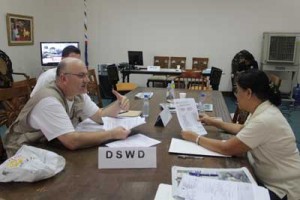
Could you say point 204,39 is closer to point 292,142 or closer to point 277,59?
point 277,59

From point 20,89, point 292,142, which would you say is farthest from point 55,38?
point 292,142

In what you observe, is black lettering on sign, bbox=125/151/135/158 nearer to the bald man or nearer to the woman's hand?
the bald man

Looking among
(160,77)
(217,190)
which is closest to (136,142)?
(217,190)

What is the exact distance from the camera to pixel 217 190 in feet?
3.68

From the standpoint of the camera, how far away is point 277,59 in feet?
20.7

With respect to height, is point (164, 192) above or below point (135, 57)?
below

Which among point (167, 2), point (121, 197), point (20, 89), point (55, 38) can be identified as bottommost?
point (121, 197)

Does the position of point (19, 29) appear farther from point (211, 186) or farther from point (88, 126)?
point (211, 186)

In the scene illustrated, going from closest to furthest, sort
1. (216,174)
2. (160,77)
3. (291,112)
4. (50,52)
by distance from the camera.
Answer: (216,174) < (291,112) < (50,52) < (160,77)

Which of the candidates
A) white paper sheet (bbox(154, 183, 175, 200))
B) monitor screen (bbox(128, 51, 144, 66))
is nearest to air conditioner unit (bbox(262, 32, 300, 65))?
monitor screen (bbox(128, 51, 144, 66))

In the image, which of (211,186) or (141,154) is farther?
(141,154)

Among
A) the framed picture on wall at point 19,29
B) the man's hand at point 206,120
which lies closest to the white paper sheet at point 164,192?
the man's hand at point 206,120

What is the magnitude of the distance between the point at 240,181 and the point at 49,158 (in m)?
0.78

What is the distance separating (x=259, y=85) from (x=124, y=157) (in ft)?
2.70
